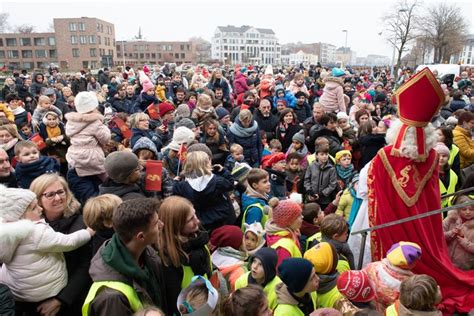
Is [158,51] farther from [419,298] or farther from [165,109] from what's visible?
[419,298]

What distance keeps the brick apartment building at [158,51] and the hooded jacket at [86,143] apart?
100181mm

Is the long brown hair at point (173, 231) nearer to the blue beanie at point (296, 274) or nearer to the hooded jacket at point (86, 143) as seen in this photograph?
the blue beanie at point (296, 274)

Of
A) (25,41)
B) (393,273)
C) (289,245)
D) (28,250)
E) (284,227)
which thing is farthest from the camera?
(25,41)

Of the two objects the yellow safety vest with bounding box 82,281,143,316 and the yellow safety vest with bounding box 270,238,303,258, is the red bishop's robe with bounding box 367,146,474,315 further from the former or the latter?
the yellow safety vest with bounding box 82,281,143,316

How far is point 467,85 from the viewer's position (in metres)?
14.3

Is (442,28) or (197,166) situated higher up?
(442,28)

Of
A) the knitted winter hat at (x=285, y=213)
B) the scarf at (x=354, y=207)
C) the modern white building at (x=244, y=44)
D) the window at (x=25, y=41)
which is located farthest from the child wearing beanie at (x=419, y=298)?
the modern white building at (x=244, y=44)

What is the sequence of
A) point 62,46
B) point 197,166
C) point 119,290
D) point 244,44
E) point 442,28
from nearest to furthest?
point 119,290 < point 197,166 < point 442,28 < point 62,46 < point 244,44

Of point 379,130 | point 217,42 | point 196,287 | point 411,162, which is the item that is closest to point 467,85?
point 379,130

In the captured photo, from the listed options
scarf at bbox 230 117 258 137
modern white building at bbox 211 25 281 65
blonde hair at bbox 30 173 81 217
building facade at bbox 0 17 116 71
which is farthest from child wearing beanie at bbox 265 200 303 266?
modern white building at bbox 211 25 281 65

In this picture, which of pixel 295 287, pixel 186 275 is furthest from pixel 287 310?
pixel 186 275

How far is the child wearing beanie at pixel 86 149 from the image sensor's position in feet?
14.0

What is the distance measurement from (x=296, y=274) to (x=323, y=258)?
0.46m

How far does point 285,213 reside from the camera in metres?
3.43
